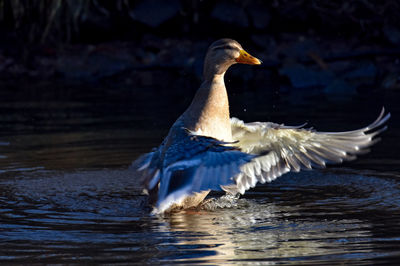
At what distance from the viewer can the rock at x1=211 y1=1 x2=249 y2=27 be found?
1554 cm

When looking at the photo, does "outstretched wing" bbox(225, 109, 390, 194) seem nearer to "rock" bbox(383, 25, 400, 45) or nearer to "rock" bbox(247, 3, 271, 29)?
"rock" bbox(383, 25, 400, 45)

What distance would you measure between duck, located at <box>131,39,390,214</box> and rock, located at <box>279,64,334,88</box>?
6.81 m

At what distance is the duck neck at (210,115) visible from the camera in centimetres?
660

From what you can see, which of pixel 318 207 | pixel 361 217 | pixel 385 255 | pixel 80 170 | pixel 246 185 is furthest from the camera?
pixel 80 170

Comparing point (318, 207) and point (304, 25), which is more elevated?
point (304, 25)

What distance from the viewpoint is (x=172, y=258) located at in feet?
15.5

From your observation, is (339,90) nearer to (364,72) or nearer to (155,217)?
(364,72)

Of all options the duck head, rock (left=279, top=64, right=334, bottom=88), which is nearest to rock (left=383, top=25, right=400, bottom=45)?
rock (left=279, top=64, right=334, bottom=88)

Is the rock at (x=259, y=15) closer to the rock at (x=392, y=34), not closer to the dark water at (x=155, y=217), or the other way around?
the rock at (x=392, y=34)

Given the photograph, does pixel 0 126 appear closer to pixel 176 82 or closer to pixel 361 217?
pixel 176 82

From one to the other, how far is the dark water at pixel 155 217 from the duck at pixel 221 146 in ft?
0.70

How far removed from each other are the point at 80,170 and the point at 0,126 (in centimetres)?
291

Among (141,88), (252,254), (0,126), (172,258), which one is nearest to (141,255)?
(172,258)

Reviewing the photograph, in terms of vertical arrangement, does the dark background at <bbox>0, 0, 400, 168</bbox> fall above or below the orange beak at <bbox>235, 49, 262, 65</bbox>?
above
